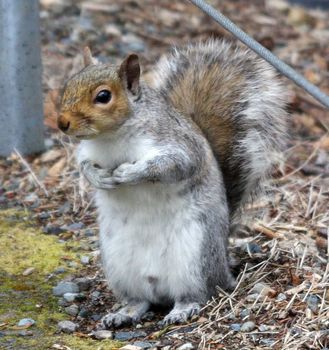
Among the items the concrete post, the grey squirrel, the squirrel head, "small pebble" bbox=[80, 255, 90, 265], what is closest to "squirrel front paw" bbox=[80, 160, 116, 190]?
the grey squirrel

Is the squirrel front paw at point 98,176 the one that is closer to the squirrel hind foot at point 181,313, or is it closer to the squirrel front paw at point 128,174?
the squirrel front paw at point 128,174

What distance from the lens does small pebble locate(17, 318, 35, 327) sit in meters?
2.73

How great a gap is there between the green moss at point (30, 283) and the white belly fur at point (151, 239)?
0.22 m

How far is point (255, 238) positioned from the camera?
327 cm

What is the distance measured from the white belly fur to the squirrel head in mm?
222

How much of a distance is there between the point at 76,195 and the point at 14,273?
25.3 inches

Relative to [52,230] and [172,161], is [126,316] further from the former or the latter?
[52,230]

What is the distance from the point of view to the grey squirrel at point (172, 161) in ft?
8.28

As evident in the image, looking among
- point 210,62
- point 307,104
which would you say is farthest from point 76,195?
point 307,104

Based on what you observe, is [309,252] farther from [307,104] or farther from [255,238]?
[307,104]

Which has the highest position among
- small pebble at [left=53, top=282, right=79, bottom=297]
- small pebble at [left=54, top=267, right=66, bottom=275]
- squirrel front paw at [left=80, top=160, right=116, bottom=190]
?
squirrel front paw at [left=80, top=160, right=116, bottom=190]

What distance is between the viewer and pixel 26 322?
275 centimetres

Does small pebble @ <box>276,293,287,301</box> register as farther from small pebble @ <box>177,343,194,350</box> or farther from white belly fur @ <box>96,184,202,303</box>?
small pebble @ <box>177,343,194,350</box>

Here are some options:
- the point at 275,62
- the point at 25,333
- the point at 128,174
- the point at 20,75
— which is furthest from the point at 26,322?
the point at 20,75
